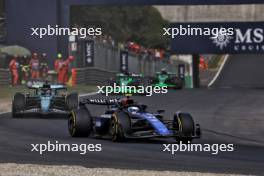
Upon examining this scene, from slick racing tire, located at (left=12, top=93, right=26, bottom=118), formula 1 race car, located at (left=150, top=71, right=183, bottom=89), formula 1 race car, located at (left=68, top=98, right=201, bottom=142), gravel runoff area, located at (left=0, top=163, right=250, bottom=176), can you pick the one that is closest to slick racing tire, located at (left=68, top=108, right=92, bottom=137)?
formula 1 race car, located at (left=68, top=98, right=201, bottom=142)

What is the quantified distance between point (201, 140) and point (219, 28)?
96.5ft

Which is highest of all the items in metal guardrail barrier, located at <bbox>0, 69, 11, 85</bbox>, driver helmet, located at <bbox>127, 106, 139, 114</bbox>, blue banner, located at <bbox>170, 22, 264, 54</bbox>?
blue banner, located at <bbox>170, 22, 264, 54</bbox>

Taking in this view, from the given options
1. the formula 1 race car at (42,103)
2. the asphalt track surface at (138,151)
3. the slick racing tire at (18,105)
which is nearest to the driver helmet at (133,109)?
the asphalt track surface at (138,151)

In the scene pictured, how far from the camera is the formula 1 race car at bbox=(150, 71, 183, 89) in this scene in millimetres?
38331

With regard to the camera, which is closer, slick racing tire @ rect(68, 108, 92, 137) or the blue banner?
slick racing tire @ rect(68, 108, 92, 137)

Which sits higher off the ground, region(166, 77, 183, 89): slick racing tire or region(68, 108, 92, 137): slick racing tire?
region(68, 108, 92, 137): slick racing tire

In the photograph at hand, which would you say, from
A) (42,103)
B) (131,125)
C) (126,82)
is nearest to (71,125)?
(131,125)

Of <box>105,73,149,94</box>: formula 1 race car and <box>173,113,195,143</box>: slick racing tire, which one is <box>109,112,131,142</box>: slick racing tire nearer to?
<box>173,113,195,143</box>: slick racing tire

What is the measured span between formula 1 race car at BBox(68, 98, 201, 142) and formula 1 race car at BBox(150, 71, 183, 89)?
68.5 feet

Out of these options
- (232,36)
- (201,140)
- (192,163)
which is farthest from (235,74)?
(192,163)

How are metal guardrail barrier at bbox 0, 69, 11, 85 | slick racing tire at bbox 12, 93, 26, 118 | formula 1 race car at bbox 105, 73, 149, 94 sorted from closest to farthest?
slick racing tire at bbox 12, 93, 26, 118
formula 1 race car at bbox 105, 73, 149, 94
metal guardrail barrier at bbox 0, 69, 11, 85

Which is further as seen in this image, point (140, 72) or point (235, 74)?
point (235, 74)

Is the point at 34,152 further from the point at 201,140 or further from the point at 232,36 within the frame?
the point at 232,36

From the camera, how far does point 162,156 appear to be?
14000 mm
